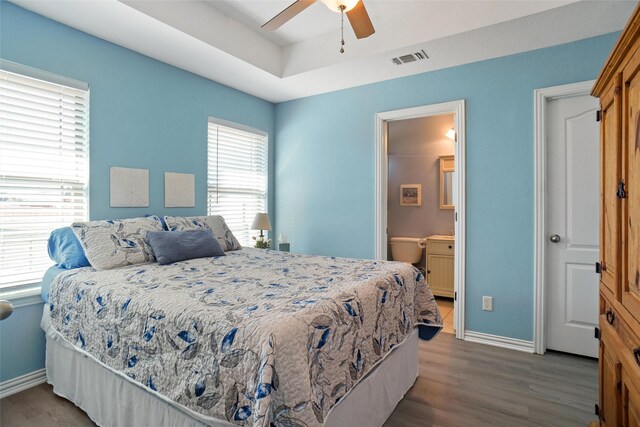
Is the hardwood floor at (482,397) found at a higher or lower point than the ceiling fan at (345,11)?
lower

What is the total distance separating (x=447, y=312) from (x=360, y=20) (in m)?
3.35

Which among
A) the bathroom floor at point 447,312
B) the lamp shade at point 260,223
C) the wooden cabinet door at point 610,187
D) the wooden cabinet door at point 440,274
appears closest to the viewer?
the wooden cabinet door at point 610,187

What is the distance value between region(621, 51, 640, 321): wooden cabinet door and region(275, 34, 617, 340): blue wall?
6.15ft

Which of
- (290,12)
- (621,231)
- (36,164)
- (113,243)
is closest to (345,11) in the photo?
(290,12)

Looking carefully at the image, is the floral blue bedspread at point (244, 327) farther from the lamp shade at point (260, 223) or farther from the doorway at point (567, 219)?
the lamp shade at point (260, 223)

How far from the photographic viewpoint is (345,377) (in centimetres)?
154

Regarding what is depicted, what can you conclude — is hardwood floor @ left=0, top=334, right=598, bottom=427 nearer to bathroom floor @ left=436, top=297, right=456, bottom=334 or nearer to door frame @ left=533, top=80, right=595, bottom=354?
door frame @ left=533, top=80, right=595, bottom=354

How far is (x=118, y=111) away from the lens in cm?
290

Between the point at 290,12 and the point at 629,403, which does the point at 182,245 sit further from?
A: the point at 629,403

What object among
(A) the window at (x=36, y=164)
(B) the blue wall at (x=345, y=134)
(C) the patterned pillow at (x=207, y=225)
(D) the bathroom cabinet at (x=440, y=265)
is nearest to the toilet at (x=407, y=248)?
(D) the bathroom cabinet at (x=440, y=265)

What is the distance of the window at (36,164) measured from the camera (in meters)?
2.33

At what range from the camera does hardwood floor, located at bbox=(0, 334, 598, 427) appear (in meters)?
Result: 2.00

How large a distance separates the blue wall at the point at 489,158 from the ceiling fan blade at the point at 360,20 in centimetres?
148

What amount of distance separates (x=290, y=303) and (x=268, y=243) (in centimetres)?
258
